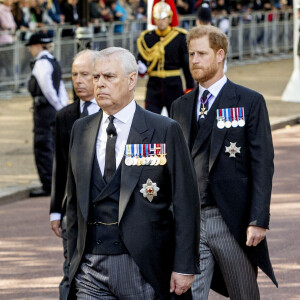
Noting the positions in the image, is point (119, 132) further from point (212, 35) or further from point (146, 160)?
point (212, 35)

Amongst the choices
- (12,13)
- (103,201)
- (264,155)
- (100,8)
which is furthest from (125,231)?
(100,8)

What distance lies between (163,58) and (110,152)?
7931 mm

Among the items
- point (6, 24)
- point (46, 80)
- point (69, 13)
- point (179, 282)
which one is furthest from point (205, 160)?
point (69, 13)

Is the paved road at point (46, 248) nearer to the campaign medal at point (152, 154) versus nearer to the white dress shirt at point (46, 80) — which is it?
the white dress shirt at point (46, 80)

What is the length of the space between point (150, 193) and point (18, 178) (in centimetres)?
809

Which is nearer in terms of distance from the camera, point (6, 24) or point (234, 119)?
point (234, 119)

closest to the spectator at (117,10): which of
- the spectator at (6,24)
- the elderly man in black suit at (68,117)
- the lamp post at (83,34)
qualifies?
the spectator at (6,24)

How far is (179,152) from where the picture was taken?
470cm

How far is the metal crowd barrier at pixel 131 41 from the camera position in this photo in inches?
799

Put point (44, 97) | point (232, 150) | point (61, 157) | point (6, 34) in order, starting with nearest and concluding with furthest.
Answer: point (232, 150) < point (61, 157) < point (44, 97) < point (6, 34)

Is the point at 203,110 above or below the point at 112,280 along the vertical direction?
above

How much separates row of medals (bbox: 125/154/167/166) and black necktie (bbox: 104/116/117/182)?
82 millimetres

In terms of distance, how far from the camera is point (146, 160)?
15.4 ft

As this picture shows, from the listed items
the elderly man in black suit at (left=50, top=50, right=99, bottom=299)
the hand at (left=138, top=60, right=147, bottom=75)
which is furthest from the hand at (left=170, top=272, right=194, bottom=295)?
the hand at (left=138, top=60, right=147, bottom=75)
